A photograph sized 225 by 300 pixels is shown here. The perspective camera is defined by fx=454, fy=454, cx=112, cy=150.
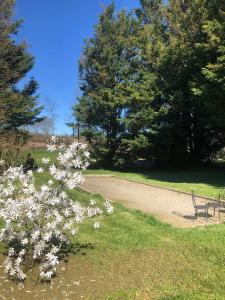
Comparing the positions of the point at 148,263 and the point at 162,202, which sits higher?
the point at 162,202

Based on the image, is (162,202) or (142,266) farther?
(162,202)

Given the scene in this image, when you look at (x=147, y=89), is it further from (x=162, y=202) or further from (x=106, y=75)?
(x=162, y=202)

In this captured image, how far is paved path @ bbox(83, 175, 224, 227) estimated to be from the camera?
10.4 m

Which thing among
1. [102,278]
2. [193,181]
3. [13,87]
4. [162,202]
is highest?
[13,87]

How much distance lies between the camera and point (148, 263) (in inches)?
260

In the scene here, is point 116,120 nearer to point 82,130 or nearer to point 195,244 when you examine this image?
point 82,130

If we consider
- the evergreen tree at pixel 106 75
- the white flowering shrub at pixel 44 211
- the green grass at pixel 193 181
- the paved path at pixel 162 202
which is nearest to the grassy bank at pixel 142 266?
the white flowering shrub at pixel 44 211

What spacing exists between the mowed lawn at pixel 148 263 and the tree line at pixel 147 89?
1706cm

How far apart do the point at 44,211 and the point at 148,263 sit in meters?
1.71

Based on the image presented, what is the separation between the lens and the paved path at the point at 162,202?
1037cm

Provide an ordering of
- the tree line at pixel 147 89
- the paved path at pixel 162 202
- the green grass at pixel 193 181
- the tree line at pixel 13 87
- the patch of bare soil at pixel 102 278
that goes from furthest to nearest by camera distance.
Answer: the tree line at pixel 147 89, the tree line at pixel 13 87, the green grass at pixel 193 181, the paved path at pixel 162 202, the patch of bare soil at pixel 102 278

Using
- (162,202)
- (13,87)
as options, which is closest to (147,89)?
(13,87)

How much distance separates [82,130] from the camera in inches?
1378

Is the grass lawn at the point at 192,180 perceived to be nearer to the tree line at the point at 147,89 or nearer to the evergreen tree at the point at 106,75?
the tree line at the point at 147,89
